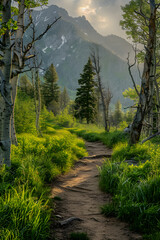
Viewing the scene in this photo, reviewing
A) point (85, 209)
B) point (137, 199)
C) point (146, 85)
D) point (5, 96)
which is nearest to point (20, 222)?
point (85, 209)

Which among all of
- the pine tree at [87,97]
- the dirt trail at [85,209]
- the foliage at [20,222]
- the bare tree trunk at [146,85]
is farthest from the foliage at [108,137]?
the pine tree at [87,97]

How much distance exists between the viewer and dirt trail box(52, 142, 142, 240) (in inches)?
112

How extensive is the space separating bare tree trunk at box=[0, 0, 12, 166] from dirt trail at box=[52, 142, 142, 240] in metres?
1.75

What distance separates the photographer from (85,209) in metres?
3.80

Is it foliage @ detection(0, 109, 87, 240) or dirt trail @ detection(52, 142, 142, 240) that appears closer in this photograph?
foliage @ detection(0, 109, 87, 240)

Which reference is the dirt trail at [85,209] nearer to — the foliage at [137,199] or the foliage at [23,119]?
the foliage at [137,199]

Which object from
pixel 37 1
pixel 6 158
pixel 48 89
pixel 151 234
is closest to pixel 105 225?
pixel 151 234

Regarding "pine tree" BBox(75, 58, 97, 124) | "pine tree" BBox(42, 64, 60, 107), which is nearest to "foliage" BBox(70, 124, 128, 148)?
"pine tree" BBox(75, 58, 97, 124)

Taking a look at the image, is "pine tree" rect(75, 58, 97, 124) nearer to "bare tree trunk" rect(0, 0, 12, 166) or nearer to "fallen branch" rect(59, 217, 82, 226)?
"bare tree trunk" rect(0, 0, 12, 166)

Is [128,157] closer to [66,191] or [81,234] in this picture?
[66,191]

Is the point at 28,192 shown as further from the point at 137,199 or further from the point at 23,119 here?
the point at 23,119

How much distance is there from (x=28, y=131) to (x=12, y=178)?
27.9 ft

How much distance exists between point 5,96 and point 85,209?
321cm

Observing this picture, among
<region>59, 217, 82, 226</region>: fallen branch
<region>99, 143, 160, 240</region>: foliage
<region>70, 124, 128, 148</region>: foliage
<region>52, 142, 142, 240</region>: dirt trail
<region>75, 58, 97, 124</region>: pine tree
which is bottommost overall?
<region>52, 142, 142, 240</region>: dirt trail
